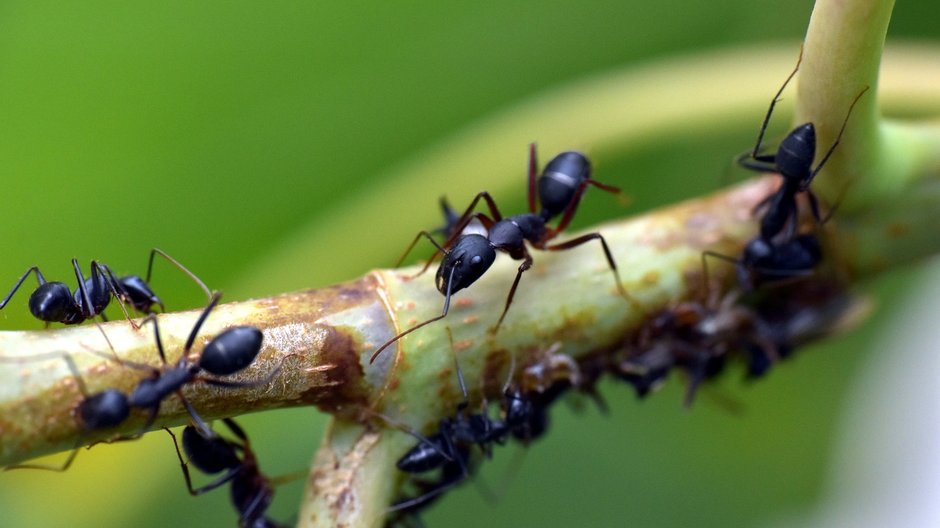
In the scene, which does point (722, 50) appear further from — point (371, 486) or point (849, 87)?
point (371, 486)

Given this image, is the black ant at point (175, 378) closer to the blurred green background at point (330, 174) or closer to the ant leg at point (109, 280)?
the ant leg at point (109, 280)

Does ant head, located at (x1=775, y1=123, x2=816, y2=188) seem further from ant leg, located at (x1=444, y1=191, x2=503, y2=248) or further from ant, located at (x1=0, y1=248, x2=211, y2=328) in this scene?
ant, located at (x1=0, y1=248, x2=211, y2=328)

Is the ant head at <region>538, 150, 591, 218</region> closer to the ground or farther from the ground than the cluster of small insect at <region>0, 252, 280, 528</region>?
closer to the ground

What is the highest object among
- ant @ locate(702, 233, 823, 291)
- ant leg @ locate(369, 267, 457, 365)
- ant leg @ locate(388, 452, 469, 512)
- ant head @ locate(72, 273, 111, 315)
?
ant head @ locate(72, 273, 111, 315)

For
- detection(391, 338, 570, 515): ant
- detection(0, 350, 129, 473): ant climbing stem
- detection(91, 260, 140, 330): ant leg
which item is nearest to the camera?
detection(0, 350, 129, 473): ant climbing stem

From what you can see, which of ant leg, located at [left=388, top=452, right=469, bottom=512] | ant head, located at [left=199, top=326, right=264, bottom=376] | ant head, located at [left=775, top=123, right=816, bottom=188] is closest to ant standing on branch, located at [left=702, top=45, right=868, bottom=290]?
ant head, located at [left=775, top=123, right=816, bottom=188]

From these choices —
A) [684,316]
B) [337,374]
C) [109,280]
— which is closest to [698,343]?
[684,316]

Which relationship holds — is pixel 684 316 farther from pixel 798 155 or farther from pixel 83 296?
pixel 83 296
